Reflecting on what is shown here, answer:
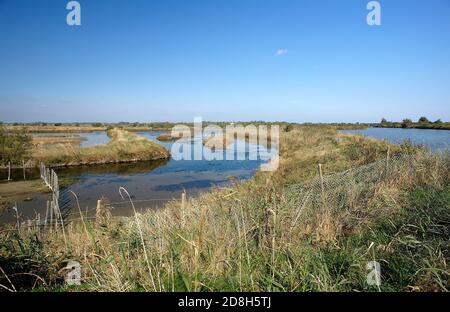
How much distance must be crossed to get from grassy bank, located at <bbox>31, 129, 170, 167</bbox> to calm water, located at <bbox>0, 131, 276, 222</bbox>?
254 cm

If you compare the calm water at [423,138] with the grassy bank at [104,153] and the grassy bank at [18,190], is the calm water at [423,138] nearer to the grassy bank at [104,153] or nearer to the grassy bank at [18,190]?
the grassy bank at [18,190]

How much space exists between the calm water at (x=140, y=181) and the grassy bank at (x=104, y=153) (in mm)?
2540

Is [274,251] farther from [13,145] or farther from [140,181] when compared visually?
[13,145]

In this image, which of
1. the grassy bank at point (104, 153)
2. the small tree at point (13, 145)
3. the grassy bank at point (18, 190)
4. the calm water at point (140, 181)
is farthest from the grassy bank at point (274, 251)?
the grassy bank at point (104, 153)

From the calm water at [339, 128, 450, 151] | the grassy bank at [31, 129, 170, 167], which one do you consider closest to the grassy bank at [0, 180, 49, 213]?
the grassy bank at [31, 129, 170, 167]

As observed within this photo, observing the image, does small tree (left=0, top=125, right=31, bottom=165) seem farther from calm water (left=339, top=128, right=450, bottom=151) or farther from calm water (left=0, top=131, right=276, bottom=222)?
calm water (left=339, top=128, right=450, bottom=151)

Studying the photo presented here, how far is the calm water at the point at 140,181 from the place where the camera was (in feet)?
54.8

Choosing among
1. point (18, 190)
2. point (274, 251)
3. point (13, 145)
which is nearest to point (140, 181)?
point (18, 190)

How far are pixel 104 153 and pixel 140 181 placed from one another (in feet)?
42.6

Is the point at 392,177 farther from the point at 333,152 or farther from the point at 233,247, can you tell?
the point at 333,152

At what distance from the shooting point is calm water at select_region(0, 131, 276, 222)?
16.7m
